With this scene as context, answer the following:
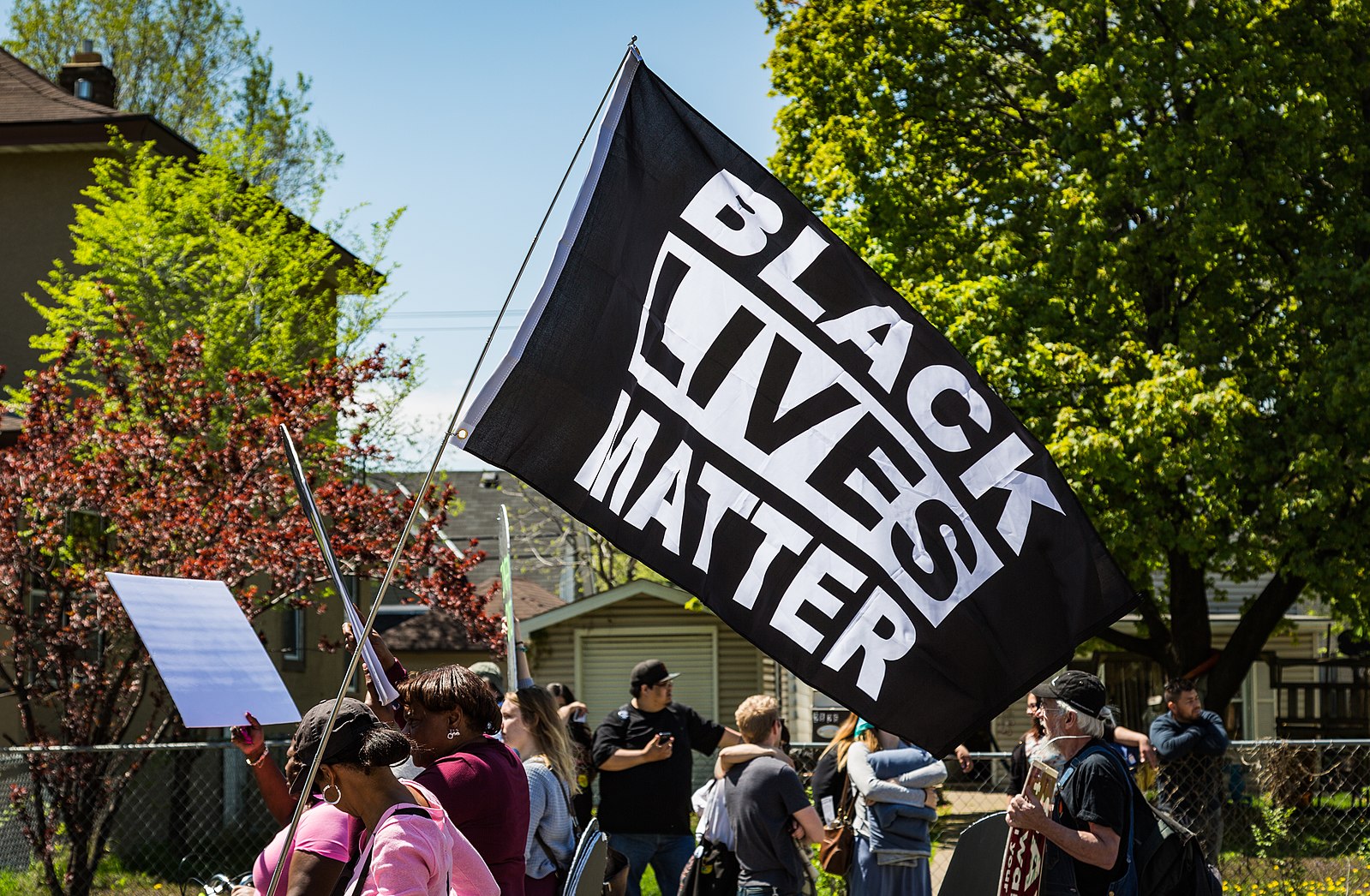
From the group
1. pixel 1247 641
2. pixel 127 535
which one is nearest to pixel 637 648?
pixel 1247 641

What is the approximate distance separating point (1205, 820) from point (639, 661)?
1509 centimetres

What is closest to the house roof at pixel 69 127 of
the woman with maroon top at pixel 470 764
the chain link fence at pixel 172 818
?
the chain link fence at pixel 172 818

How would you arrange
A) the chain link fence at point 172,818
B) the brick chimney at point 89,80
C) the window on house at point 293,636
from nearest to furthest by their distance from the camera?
1. the chain link fence at point 172,818
2. the window on house at point 293,636
3. the brick chimney at point 89,80

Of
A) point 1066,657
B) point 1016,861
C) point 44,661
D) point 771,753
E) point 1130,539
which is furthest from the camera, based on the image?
point 1130,539

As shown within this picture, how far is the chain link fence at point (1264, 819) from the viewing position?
10039 mm

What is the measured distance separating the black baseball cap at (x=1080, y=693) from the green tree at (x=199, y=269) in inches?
520

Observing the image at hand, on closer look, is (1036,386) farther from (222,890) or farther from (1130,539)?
(222,890)

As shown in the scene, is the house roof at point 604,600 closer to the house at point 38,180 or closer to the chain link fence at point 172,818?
the chain link fence at point 172,818

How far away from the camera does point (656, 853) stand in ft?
27.6

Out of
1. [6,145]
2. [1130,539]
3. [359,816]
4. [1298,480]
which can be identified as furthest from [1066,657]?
[6,145]

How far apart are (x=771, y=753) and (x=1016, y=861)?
2.41m

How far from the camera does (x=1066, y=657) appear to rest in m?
4.11

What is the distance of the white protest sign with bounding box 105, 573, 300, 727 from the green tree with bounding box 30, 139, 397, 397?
36.3 feet

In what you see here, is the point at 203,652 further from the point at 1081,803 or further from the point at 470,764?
the point at 1081,803
